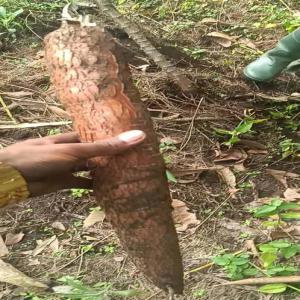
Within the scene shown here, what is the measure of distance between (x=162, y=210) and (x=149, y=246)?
0.12m

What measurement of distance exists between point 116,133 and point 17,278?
2.63ft

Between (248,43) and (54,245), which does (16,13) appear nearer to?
(248,43)

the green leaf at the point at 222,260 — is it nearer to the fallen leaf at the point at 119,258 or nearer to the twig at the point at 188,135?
the fallen leaf at the point at 119,258

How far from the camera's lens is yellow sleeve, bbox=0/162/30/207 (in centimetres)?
159

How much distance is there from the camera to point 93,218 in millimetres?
2531

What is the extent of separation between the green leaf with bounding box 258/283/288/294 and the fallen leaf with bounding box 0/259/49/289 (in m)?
0.78

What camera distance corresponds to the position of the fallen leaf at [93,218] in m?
2.51

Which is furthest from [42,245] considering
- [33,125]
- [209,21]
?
[209,21]

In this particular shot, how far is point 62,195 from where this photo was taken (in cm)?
271

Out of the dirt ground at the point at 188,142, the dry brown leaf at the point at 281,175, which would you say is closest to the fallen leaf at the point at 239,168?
the dirt ground at the point at 188,142

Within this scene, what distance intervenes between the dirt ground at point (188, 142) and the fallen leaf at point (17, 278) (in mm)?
36

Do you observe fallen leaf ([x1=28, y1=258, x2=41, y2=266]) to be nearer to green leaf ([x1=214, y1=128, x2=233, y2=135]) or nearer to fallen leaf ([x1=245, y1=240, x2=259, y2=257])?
fallen leaf ([x1=245, y1=240, x2=259, y2=257])

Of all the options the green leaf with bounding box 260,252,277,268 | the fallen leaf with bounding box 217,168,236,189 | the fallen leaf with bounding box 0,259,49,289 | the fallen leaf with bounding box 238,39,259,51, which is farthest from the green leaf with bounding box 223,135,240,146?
the fallen leaf with bounding box 238,39,259,51

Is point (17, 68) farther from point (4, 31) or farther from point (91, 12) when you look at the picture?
point (91, 12)
